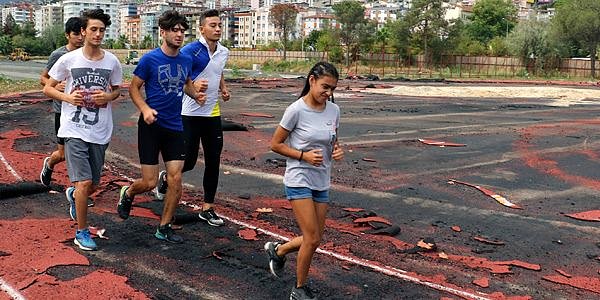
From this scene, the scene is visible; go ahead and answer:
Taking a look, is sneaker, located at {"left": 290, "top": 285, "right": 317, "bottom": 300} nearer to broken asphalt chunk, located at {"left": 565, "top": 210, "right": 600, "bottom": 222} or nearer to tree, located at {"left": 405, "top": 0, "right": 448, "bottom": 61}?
broken asphalt chunk, located at {"left": 565, "top": 210, "right": 600, "bottom": 222}

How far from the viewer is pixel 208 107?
21.6 feet

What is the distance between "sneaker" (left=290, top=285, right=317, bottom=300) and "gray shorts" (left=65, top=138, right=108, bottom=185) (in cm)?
229

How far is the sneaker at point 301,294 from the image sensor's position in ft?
14.6

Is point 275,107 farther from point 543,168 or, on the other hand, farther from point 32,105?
point 543,168

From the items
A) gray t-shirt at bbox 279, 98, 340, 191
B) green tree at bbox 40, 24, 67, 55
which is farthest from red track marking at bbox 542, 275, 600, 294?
green tree at bbox 40, 24, 67, 55

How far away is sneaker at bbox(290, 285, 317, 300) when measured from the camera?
14.6 feet

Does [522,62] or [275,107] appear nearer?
[275,107]

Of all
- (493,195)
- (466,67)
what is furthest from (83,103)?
(466,67)

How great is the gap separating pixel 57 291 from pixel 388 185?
18.5 feet

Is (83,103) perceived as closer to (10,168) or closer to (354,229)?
(354,229)

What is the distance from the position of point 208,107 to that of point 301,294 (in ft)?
9.12

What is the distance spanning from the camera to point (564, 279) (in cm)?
548

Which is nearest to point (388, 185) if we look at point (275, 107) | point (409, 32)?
point (275, 107)

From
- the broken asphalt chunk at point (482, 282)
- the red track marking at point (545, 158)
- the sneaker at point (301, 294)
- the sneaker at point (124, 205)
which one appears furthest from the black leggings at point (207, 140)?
the red track marking at point (545, 158)
